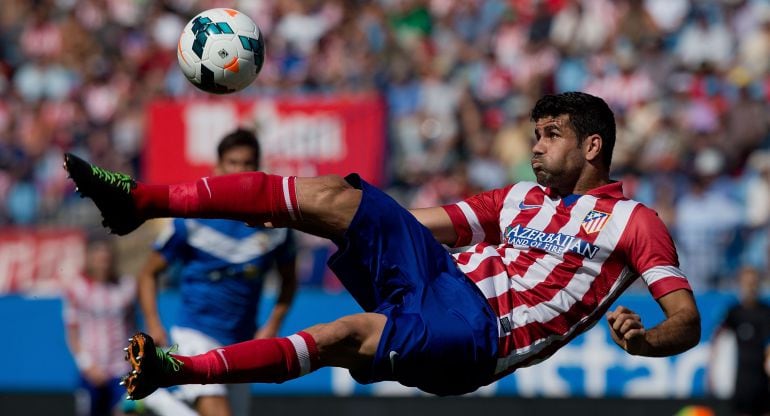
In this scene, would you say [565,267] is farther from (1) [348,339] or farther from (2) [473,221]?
(1) [348,339]

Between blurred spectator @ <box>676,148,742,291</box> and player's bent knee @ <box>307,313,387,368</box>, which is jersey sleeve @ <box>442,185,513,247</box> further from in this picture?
blurred spectator @ <box>676,148,742,291</box>

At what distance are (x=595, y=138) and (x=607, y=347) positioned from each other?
6.61 meters

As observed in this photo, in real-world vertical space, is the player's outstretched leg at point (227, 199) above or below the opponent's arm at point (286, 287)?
above

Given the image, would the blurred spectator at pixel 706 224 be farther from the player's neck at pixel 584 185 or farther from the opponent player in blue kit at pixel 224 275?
the player's neck at pixel 584 185

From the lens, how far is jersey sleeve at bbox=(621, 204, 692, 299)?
234 inches

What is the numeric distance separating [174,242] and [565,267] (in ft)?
10.9

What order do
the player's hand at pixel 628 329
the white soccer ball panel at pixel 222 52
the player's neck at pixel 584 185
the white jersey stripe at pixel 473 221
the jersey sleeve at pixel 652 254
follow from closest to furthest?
the player's hand at pixel 628 329 < the jersey sleeve at pixel 652 254 < the player's neck at pixel 584 185 < the white jersey stripe at pixel 473 221 < the white soccer ball panel at pixel 222 52

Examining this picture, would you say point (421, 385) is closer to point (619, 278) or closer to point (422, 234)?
point (422, 234)

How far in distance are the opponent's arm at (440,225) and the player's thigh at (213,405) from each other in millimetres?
2114

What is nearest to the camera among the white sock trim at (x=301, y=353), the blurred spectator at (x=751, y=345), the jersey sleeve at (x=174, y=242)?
the white sock trim at (x=301, y=353)

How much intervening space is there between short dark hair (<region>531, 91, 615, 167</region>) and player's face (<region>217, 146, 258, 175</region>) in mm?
2434

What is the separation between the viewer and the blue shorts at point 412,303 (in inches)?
229

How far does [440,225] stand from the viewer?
6770 millimetres

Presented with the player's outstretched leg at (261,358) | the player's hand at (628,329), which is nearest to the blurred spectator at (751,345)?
the player's hand at (628,329)
